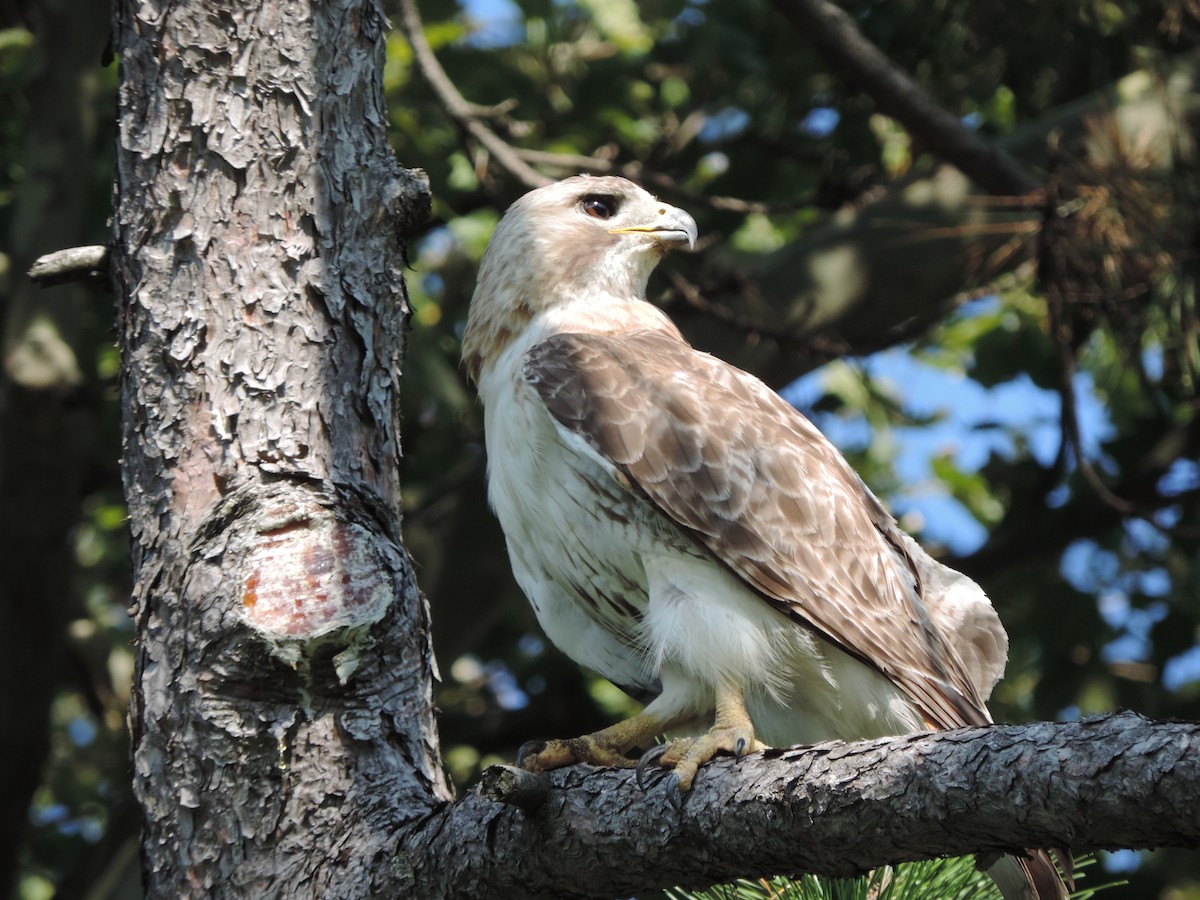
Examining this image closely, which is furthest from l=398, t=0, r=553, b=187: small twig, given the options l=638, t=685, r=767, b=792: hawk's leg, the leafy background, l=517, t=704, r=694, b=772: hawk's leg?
l=638, t=685, r=767, b=792: hawk's leg

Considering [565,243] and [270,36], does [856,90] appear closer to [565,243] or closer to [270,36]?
[565,243]

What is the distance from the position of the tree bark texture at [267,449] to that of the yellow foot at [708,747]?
1.57 feet

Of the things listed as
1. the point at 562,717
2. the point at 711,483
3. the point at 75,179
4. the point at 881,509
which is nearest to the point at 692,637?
the point at 711,483

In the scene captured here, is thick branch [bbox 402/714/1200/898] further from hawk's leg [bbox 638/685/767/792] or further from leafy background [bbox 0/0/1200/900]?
leafy background [bbox 0/0/1200/900]

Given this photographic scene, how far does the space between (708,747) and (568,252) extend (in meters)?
1.80

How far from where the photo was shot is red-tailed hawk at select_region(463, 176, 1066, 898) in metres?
3.08

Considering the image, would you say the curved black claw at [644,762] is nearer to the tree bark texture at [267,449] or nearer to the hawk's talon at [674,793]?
the hawk's talon at [674,793]

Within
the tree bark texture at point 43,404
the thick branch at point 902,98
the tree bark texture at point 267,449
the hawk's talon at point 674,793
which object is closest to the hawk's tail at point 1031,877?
the hawk's talon at point 674,793

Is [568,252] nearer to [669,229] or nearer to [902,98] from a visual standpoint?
[669,229]

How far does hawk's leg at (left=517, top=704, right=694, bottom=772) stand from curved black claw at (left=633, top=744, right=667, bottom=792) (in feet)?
0.91

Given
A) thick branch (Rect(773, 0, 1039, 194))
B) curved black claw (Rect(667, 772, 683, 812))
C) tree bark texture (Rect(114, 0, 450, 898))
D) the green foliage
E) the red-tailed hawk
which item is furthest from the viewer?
thick branch (Rect(773, 0, 1039, 194))

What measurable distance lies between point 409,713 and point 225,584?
456 mm

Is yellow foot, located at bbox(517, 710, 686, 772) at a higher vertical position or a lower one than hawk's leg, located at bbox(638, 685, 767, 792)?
lower

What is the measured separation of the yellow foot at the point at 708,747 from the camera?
91.7 inches
